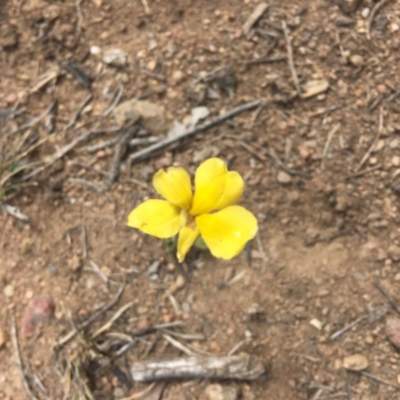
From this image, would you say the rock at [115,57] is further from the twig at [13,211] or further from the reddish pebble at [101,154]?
the twig at [13,211]

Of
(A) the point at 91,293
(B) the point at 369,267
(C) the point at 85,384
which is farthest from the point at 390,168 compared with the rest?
(C) the point at 85,384

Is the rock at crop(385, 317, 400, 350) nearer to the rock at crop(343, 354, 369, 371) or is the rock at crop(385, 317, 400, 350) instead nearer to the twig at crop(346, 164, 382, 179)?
the rock at crop(343, 354, 369, 371)

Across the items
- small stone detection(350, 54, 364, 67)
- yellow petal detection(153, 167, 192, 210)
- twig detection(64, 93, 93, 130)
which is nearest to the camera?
yellow petal detection(153, 167, 192, 210)

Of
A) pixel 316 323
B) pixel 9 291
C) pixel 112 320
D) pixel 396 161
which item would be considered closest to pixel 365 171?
pixel 396 161

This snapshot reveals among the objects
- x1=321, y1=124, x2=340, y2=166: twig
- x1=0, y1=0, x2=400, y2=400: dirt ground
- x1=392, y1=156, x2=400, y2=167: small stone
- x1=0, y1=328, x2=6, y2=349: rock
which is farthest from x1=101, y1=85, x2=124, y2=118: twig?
x1=392, y1=156, x2=400, y2=167: small stone

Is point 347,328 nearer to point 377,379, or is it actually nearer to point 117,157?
point 377,379

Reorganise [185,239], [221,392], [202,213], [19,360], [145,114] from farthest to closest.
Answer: [145,114], [19,360], [221,392], [202,213], [185,239]

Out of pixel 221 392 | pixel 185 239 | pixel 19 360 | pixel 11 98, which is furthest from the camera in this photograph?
pixel 11 98
